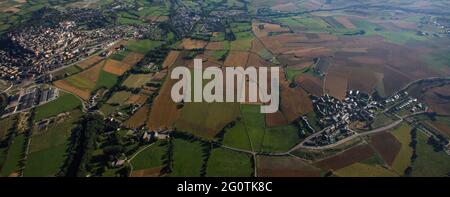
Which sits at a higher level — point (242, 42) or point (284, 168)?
point (242, 42)

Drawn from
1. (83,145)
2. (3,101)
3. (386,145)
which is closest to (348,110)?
(386,145)

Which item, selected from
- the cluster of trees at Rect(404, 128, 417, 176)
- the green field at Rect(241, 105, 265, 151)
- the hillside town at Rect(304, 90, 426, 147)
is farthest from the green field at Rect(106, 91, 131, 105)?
the cluster of trees at Rect(404, 128, 417, 176)

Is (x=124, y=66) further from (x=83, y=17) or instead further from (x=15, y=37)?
(x=83, y=17)

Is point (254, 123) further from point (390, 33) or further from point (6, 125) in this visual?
point (390, 33)

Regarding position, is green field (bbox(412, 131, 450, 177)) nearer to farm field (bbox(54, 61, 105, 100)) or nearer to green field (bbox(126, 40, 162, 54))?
farm field (bbox(54, 61, 105, 100))

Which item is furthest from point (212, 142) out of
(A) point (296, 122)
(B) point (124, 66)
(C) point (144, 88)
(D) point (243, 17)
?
(D) point (243, 17)
